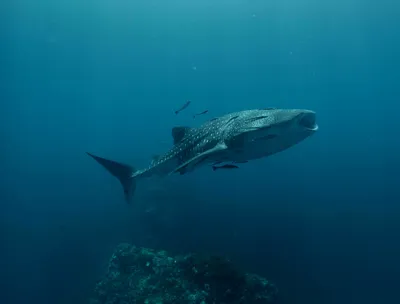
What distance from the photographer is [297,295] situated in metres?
16.0

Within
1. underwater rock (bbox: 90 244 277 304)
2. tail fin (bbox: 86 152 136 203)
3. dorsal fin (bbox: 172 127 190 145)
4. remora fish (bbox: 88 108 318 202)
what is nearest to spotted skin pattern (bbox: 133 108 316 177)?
remora fish (bbox: 88 108 318 202)

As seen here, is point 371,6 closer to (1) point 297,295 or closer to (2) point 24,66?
(1) point 297,295

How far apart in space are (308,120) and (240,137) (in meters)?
0.91

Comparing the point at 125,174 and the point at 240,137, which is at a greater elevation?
the point at 240,137

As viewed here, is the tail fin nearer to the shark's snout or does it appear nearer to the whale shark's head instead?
the whale shark's head

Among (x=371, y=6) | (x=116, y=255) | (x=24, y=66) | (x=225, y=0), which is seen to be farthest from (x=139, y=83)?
(x=116, y=255)

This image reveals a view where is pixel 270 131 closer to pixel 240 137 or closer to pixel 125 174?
pixel 240 137

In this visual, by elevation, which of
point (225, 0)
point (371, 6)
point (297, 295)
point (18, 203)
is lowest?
point (297, 295)

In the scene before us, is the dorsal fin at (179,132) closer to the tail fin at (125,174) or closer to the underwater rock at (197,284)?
the tail fin at (125,174)

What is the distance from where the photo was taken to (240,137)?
4043 mm

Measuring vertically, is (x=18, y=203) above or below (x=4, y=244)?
above

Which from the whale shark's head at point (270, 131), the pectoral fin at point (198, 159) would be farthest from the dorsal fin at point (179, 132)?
the whale shark's head at point (270, 131)

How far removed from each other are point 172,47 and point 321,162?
10987 cm

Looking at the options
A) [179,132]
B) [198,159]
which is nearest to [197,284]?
[179,132]
